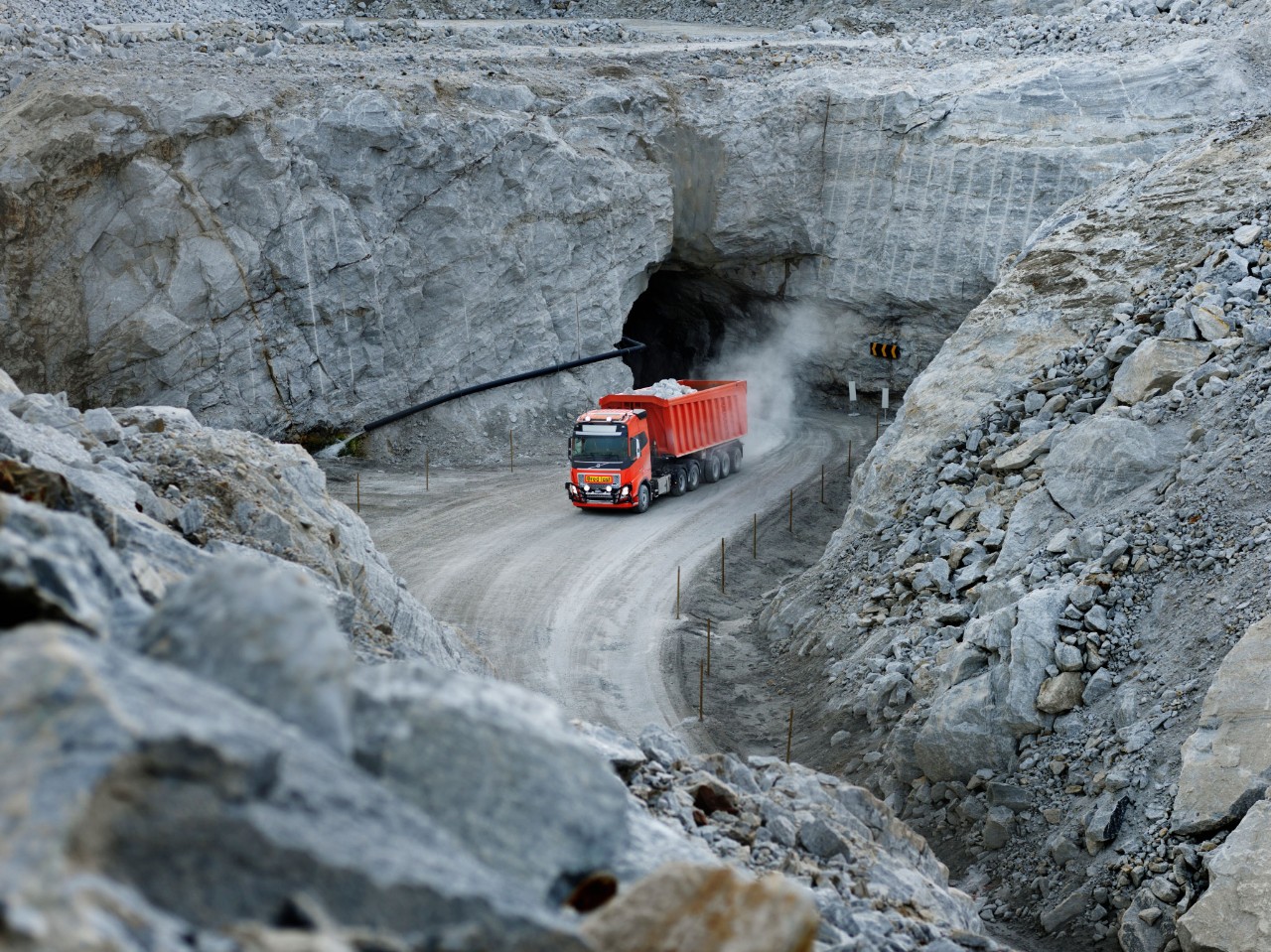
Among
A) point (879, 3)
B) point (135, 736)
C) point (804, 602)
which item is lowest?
point (804, 602)

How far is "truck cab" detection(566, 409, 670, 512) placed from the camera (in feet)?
85.6

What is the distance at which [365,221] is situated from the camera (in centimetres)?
2984

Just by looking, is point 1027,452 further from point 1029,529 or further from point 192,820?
point 192,820

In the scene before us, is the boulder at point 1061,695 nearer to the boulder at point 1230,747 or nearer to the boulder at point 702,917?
the boulder at point 1230,747

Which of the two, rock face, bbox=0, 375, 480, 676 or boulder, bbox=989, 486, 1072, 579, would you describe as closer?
rock face, bbox=0, 375, 480, 676

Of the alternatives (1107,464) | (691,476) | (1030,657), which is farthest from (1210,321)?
(691,476)

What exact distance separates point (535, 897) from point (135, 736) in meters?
1.76

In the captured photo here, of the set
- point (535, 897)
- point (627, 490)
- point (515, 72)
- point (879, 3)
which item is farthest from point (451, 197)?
point (535, 897)

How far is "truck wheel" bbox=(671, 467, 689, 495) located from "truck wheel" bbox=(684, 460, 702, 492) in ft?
0.19

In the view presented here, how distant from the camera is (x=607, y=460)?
85.8ft

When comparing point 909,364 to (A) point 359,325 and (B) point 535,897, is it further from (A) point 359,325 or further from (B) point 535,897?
(B) point 535,897

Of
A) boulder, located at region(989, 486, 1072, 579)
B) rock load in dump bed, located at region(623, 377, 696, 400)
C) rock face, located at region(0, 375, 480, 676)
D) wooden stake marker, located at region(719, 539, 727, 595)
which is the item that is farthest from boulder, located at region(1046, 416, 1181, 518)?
rock load in dump bed, located at region(623, 377, 696, 400)

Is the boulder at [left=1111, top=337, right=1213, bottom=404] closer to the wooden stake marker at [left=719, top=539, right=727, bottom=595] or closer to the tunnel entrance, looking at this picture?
the wooden stake marker at [left=719, top=539, right=727, bottom=595]

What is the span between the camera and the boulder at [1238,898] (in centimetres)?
1016
